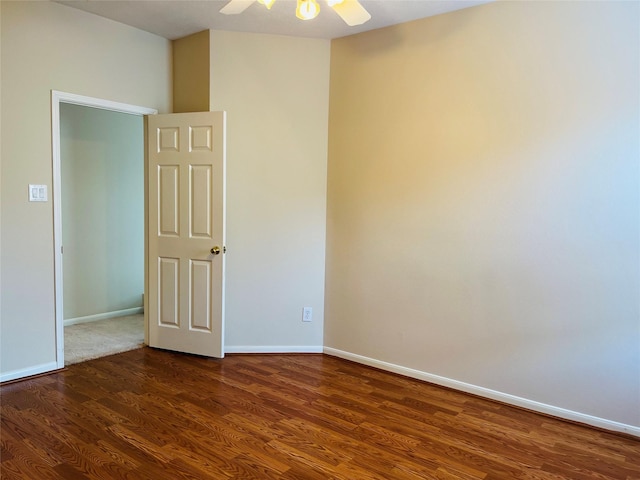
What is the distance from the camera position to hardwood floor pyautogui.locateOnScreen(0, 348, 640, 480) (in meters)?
2.22

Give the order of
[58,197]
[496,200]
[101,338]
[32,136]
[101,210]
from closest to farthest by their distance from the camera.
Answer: [496,200]
[32,136]
[58,197]
[101,338]
[101,210]

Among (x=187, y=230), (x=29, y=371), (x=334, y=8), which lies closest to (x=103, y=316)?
(x=29, y=371)

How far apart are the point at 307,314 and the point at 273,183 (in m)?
1.19

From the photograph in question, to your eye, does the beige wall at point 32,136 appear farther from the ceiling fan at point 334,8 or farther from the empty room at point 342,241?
the ceiling fan at point 334,8

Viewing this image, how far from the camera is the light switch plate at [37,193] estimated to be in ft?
10.4

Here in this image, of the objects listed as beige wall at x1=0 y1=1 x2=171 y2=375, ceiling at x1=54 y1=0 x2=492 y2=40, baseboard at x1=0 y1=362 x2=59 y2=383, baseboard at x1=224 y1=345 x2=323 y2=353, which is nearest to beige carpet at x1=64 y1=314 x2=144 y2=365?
baseboard at x1=0 y1=362 x2=59 y2=383

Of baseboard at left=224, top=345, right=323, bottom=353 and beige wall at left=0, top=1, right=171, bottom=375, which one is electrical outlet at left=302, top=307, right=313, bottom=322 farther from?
beige wall at left=0, top=1, right=171, bottom=375

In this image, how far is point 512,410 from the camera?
116 inches

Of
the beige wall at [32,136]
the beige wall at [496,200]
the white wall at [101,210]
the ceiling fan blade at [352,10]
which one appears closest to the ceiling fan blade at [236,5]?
the ceiling fan blade at [352,10]

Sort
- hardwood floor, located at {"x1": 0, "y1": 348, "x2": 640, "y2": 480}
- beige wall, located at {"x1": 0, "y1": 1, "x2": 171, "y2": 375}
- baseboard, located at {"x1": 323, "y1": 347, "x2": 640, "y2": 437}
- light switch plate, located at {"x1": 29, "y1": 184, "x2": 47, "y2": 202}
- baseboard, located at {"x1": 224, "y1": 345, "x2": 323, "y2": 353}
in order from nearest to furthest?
hardwood floor, located at {"x1": 0, "y1": 348, "x2": 640, "y2": 480} → baseboard, located at {"x1": 323, "y1": 347, "x2": 640, "y2": 437} → beige wall, located at {"x1": 0, "y1": 1, "x2": 171, "y2": 375} → light switch plate, located at {"x1": 29, "y1": 184, "x2": 47, "y2": 202} → baseboard, located at {"x1": 224, "y1": 345, "x2": 323, "y2": 353}

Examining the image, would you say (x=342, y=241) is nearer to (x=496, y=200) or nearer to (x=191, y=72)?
(x=496, y=200)

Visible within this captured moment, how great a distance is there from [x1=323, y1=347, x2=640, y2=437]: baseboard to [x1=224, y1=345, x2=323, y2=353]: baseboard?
Answer: 0.13 metres

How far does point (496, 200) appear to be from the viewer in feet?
9.89

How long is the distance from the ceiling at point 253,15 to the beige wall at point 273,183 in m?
0.17
